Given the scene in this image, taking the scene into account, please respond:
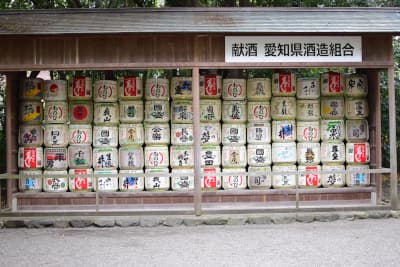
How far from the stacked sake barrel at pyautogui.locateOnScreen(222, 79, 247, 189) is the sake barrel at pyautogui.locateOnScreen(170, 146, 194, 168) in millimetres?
719

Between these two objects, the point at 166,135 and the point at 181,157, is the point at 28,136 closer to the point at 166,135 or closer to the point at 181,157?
the point at 166,135

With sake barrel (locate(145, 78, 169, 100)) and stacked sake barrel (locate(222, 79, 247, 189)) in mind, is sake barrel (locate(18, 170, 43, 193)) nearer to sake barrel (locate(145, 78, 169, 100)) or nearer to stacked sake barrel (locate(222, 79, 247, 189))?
sake barrel (locate(145, 78, 169, 100))

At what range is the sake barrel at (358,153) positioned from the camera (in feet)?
36.4

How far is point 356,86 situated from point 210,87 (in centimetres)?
312

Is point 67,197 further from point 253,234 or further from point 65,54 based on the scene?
point 253,234

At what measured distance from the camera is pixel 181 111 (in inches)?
432

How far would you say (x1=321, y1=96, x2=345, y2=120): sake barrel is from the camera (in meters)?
11.2

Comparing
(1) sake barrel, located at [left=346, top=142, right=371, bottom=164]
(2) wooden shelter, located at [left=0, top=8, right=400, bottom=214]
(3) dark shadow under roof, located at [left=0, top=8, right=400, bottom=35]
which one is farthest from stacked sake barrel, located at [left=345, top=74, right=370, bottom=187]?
(3) dark shadow under roof, located at [left=0, top=8, right=400, bottom=35]

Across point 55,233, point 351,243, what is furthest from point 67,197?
point 351,243

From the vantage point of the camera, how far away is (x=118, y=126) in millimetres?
11008

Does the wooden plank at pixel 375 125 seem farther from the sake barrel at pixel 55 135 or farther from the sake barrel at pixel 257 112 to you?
the sake barrel at pixel 55 135

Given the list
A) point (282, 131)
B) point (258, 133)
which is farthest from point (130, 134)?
point (282, 131)

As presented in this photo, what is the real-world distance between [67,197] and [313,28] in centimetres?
592

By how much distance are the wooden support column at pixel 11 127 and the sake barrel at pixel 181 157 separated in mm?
3285
